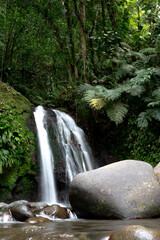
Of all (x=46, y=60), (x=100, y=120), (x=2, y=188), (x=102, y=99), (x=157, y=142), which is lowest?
(x=2, y=188)

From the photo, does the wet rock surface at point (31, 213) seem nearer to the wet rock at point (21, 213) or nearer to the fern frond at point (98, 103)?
the wet rock at point (21, 213)

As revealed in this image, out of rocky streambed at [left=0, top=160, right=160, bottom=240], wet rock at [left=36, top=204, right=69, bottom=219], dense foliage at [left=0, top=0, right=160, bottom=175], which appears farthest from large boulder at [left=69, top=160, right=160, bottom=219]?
dense foliage at [left=0, top=0, right=160, bottom=175]

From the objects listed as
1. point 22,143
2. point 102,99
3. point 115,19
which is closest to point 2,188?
point 22,143

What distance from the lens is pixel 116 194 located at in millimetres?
4449

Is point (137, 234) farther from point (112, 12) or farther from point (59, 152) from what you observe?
point (112, 12)

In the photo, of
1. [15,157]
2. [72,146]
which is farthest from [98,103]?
[15,157]

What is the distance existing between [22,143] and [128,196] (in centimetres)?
345

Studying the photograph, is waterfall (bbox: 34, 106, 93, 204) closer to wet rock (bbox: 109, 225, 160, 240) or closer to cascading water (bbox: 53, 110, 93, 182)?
cascading water (bbox: 53, 110, 93, 182)

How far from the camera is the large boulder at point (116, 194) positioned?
4.34 metres

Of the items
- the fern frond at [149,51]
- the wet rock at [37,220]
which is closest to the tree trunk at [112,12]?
the fern frond at [149,51]

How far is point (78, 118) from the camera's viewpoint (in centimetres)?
956

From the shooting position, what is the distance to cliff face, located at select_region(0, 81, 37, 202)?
610 cm

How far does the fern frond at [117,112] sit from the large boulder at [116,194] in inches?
112

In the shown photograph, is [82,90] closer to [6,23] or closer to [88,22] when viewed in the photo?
[88,22]
